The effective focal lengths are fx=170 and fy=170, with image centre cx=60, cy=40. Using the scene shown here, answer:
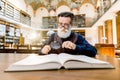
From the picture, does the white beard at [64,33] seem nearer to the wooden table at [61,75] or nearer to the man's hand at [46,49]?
the man's hand at [46,49]

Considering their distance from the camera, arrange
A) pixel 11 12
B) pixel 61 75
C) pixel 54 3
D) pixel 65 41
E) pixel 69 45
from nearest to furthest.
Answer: pixel 61 75 < pixel 69 45 < pixel 65 41 < pixel 11 12 < pixel 54 3

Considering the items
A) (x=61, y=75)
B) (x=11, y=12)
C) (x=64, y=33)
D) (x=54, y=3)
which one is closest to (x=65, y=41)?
(x=64, y=33)

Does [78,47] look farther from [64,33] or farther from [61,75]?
[61,75]

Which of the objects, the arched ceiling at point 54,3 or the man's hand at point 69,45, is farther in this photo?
the arched ceiling at point 54,3

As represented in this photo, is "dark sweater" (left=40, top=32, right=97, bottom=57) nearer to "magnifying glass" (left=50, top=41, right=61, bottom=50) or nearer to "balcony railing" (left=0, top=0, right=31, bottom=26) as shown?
"magnifying glass" (left=50, top=41, right=61, bottom=50)

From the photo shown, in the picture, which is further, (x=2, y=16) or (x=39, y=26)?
(x=39, y=26)

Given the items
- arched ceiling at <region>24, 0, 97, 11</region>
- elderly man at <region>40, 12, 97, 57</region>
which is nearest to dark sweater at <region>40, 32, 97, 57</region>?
elderly man at <region>40, 12, 97, 57</region>

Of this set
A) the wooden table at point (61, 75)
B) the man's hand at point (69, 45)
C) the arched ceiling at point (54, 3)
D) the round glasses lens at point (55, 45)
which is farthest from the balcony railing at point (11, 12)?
the wooden table at point (61, 75)

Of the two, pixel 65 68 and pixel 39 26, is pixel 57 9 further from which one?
pixel 65 68

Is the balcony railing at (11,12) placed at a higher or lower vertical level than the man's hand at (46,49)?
higher

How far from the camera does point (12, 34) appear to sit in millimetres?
13023

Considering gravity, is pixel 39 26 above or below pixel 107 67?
above

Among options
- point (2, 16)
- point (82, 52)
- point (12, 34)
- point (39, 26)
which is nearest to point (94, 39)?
point (39, 26)

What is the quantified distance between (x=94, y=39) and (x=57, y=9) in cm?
542
